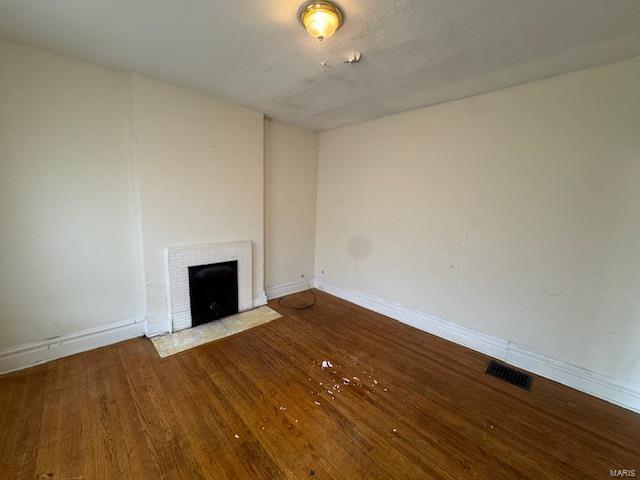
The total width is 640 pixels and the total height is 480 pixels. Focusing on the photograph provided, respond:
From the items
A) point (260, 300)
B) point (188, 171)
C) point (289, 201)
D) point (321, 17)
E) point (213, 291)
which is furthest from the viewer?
point (289, 201)

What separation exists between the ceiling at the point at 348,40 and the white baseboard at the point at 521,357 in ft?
7.56

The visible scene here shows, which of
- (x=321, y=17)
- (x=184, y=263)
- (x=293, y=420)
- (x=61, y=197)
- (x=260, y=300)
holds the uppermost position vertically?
(x=321, y=17)

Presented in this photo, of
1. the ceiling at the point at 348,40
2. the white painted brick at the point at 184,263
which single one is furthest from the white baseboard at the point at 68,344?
the ceiling at the point at 348,40

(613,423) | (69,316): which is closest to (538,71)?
(613,423)

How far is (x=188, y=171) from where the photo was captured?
2572 mm

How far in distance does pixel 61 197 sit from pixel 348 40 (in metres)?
2.54

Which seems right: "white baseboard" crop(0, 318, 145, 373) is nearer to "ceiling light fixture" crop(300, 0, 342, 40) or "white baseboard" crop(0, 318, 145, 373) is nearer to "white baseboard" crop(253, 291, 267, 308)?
"white baseboard" crop(253, 291, 267, 308)

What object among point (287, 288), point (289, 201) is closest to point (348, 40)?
point (289, 201)

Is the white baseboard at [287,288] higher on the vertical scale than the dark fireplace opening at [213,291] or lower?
lower

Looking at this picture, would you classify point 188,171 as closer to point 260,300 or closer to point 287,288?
point 260,300

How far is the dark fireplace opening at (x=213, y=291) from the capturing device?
2.71 metres

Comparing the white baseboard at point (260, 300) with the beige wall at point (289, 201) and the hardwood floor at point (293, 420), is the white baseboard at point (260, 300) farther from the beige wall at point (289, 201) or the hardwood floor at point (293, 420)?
the hardwood floor at point (293, 420)

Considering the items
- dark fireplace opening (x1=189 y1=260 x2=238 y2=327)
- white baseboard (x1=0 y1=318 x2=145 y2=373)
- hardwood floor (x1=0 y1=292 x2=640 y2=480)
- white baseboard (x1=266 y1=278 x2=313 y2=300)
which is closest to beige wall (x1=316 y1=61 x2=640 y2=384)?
hardwood floor (x1=0 y1=292 x2=640 y2=480)

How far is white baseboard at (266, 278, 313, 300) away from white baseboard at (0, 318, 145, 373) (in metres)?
1.54
